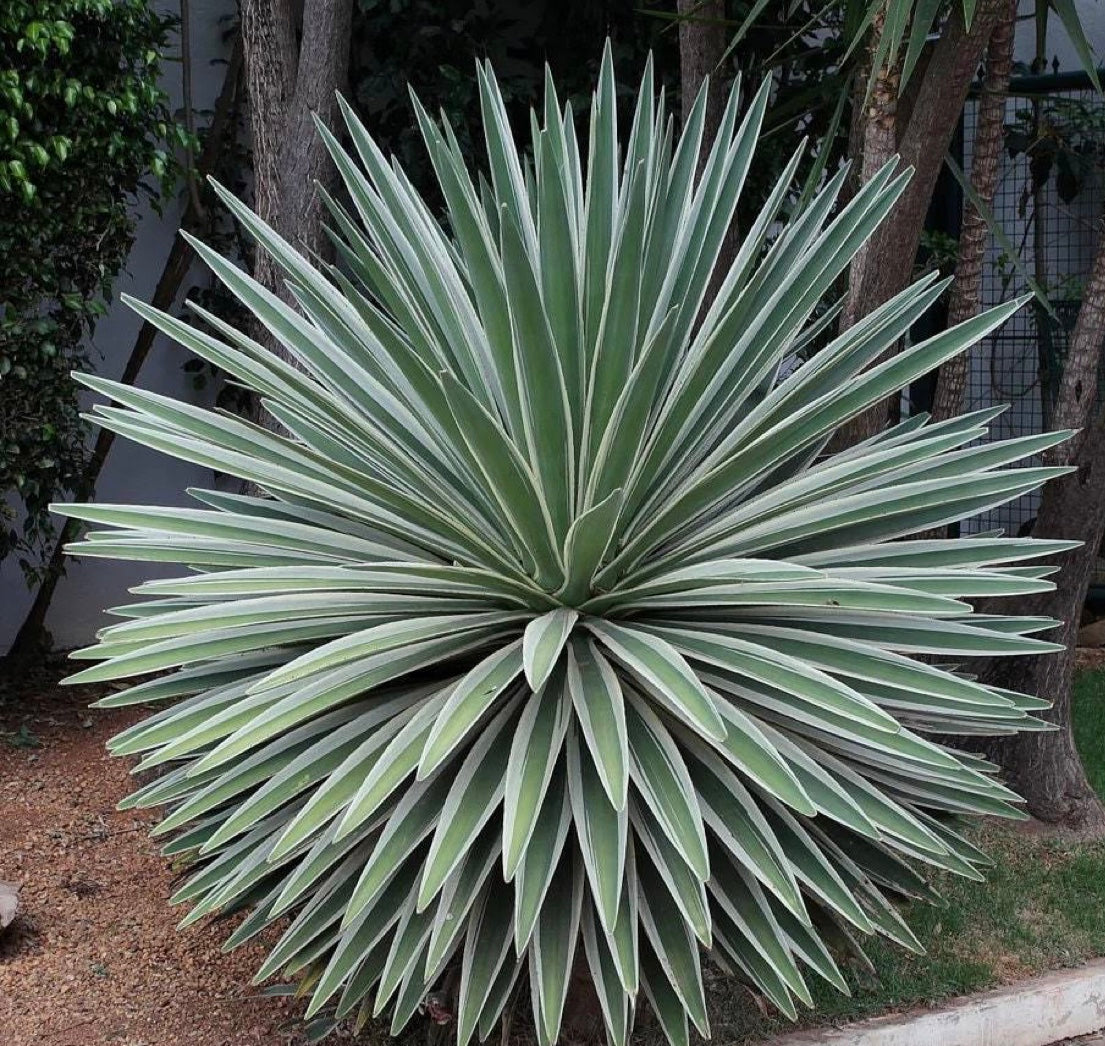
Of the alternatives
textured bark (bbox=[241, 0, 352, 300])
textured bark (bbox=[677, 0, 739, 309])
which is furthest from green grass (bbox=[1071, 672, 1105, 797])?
textured bark (bbox=[241, 0, 352, 300])

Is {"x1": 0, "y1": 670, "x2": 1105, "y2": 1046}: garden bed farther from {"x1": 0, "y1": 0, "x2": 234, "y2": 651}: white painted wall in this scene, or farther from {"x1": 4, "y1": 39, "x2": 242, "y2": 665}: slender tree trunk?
{"x1": 0, "y1": 0, "x2": 234, "y2": 651}: white painted wall

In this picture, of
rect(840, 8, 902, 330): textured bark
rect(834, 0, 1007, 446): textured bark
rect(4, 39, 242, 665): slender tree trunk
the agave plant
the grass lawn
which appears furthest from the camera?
rect(4, 39, 242, 665): slender tree trunk

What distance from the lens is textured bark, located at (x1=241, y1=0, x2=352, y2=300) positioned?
430cm

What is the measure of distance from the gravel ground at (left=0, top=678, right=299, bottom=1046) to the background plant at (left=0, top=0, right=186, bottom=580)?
997mm

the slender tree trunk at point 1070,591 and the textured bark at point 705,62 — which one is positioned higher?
the textured bark at point 705,62

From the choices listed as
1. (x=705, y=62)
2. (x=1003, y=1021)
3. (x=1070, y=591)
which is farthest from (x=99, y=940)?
(x=705, y=62)

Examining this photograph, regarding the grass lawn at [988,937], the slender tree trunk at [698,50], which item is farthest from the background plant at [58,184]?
the grass lawn at [988,937]

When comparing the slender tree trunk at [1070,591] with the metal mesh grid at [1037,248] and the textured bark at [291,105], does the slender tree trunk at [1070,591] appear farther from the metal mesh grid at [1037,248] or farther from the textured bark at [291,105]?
the textured bark at [291,105]

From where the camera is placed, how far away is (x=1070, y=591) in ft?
13.7

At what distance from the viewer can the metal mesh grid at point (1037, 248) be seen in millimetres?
6539

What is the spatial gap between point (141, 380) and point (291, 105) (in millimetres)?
1728

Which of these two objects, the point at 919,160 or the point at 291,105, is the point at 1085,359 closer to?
the point at 919,160

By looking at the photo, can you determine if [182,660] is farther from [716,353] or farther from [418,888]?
[716,353]

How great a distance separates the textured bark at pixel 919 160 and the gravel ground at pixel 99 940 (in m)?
2.23
